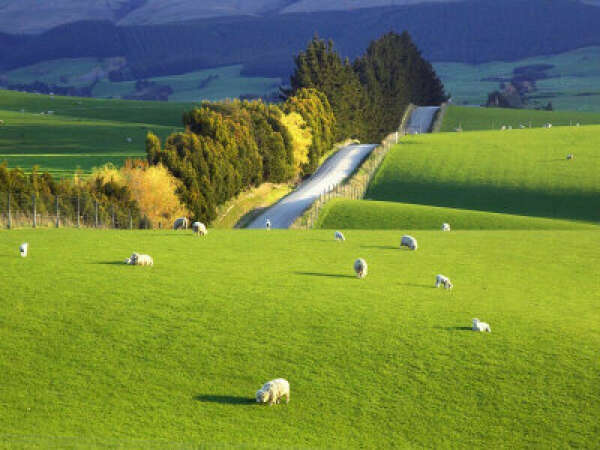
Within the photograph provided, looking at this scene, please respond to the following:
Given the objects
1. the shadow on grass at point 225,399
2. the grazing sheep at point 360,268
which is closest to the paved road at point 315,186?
the grazing sheep at point 360,268

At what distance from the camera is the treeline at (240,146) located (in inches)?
3398

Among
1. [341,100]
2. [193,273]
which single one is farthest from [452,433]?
[341,100]

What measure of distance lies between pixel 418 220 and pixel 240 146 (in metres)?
31.9

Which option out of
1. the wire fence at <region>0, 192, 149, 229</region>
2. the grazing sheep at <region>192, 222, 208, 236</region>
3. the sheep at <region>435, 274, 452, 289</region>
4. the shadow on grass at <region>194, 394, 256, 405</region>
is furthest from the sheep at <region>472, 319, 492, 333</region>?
the wire fence at <region>0, 192, 149, 229</region>

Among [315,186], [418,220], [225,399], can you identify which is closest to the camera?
[225,399]

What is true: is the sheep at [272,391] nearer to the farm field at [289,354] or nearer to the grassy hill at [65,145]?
the farm field at [289,354]

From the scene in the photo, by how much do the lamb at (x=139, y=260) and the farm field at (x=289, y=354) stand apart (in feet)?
2.01

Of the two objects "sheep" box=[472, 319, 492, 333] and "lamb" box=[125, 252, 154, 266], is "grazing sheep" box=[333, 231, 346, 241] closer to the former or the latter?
"lamb" box=[125, 252, 154, 266]

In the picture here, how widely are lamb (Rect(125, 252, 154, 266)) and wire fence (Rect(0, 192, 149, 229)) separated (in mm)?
19387

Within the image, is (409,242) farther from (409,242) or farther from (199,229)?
(199,229)

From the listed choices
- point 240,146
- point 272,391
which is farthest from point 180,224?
point 240,146

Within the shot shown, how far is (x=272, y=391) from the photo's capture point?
79.8 ft

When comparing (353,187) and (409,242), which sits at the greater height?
(409,242)

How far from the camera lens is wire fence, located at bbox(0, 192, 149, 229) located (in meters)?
57.8
